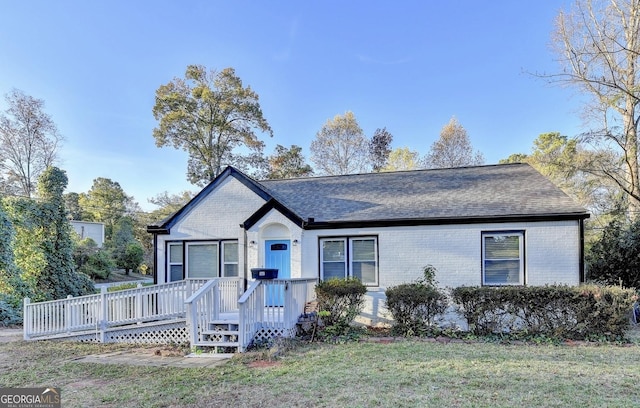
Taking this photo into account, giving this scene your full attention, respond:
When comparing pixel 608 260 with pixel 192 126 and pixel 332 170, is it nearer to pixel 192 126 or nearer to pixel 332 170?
pixel 332 170

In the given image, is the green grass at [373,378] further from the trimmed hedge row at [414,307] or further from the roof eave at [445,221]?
the roof eave at [445,221]

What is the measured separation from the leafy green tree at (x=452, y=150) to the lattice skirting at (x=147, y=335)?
28548mm

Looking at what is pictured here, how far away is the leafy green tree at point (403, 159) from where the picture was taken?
34.0 meters

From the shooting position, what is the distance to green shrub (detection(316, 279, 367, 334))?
9250mm

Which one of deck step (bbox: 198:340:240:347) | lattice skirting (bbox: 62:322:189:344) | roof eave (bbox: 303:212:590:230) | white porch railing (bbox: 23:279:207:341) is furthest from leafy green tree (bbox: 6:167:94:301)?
roof eave (bbox: 303:212:590:230)

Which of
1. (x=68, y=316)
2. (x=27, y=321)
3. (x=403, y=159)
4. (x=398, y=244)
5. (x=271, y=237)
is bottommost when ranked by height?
(x=27, y=321)

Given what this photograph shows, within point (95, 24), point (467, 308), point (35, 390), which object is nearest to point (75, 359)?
point (35, 390)

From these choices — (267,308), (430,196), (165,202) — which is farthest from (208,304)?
(165,202)

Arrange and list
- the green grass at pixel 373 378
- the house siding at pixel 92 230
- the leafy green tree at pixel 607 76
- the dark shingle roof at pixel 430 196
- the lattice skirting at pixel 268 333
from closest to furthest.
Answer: the green grass at pixel 373 378 < the lattice skirting at pixel 268 333 < the dark shingle roof at pixel 430 196 < the leafy green tree at pixel 607 76 < the house siding at pixel 92 230

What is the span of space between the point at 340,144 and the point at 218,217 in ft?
80.8

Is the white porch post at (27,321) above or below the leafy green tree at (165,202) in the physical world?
below

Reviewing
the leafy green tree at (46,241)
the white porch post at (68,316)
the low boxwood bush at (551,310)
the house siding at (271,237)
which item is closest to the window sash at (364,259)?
the house siding at (271,237)

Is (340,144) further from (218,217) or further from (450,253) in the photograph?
(450,253)

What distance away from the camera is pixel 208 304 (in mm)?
9000
